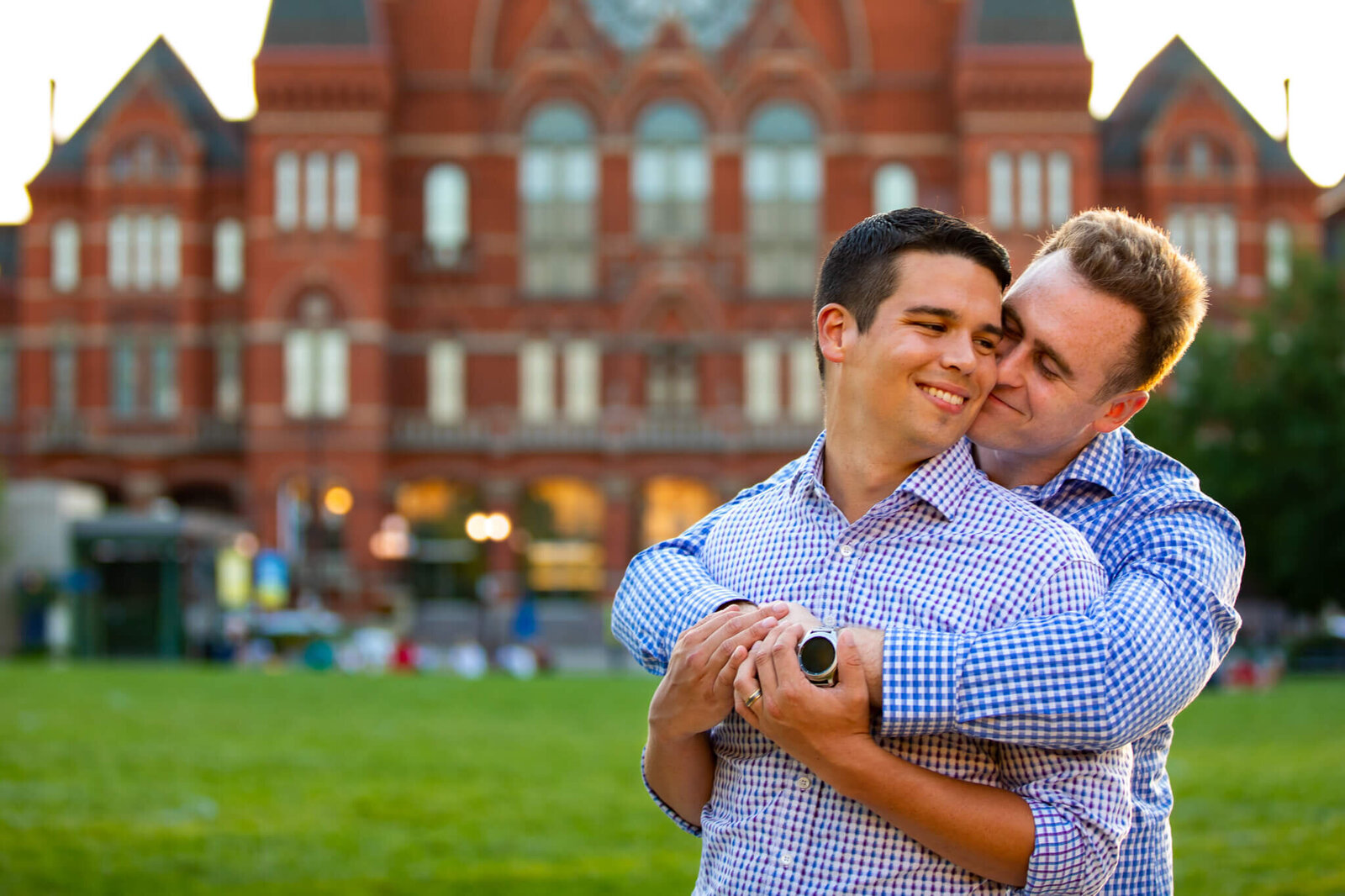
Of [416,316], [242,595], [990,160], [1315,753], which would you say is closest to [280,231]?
[416,316]

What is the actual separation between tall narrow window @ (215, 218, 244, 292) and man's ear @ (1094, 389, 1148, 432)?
153ft

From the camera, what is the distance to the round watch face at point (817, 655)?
7.57 ft

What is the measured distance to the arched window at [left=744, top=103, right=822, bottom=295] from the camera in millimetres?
45969

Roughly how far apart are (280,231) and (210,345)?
15.8 feet

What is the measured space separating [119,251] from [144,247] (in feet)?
2.48

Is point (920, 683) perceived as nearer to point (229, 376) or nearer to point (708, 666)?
point (708, 666)

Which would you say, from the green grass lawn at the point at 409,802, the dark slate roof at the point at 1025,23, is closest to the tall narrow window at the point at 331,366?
the dark slate roof at the point at 1025,23

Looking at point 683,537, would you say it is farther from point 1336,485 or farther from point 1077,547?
point 1336,485

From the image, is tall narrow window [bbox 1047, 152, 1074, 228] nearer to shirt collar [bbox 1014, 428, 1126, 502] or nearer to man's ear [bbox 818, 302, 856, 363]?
shirt collar [bbox 1014, 428, 1126, 502]

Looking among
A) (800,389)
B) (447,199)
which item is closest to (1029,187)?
(800,389)

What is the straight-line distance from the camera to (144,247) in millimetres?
46531

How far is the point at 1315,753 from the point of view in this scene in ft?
41.8

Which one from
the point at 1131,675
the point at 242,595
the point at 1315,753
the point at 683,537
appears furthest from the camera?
the point at 242,595

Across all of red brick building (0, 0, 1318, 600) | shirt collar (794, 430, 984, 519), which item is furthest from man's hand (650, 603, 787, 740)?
red brick building (0, 0, 1318, 600)
